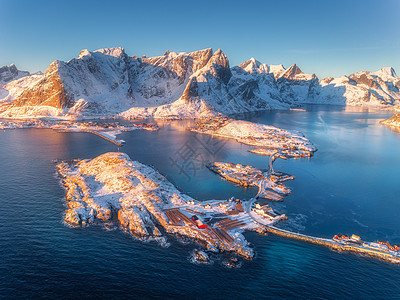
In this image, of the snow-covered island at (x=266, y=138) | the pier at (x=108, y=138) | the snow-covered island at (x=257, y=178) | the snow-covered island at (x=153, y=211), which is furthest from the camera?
the pier at (x=108, y=138)

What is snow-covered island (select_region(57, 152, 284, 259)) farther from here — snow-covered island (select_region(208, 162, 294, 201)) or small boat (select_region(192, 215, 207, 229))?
snow-covered island (select_region(208, 162, 294, 201))

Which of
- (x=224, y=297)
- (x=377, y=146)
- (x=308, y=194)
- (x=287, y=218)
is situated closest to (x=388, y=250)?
(x=287, y=218)

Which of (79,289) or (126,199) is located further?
(126,199)

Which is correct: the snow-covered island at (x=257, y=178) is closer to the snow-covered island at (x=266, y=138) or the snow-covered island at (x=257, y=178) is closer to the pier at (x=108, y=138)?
the snow-covered island at (x=266, y=138)

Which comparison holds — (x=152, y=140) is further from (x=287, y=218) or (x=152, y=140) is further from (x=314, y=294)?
(x=314, y=294)

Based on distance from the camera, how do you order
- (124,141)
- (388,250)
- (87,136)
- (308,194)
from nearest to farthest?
(388,250) → (308,194) → (124,141) → (87,136)

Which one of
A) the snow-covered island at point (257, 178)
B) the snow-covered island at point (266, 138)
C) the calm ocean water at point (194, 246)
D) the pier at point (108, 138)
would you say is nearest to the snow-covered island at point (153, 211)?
the calm ocean water at point (194, 246)
